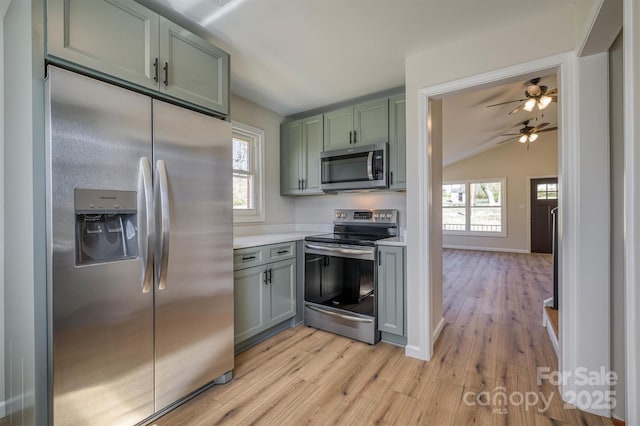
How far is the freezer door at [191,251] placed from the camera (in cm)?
155

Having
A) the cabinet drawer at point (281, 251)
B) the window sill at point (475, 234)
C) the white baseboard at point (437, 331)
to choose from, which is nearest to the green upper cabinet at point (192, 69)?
the cabinet drawer at point (281, 251)

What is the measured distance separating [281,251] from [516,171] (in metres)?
7.66

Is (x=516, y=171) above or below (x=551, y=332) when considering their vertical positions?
above

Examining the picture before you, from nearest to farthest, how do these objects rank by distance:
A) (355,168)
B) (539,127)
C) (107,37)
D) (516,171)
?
(107,37), (355,168), (539,127), (516,171)

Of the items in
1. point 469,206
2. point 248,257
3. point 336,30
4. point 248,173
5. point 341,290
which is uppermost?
point 336,30

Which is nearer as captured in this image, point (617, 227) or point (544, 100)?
point (617, 227)

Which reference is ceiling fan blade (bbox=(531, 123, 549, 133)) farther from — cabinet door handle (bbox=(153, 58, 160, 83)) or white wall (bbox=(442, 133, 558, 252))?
cabinet door handle (bbox=(153, 58, 160, 83))

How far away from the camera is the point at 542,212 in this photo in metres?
7.30

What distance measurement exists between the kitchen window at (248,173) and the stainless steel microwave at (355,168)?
771 millimetres

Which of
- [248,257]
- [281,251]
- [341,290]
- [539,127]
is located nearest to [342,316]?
[341,290]

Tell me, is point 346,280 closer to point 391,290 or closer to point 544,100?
point 391,290

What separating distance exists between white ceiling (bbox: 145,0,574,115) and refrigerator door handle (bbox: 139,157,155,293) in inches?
41.4

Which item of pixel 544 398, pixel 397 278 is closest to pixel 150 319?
pixel 397 278

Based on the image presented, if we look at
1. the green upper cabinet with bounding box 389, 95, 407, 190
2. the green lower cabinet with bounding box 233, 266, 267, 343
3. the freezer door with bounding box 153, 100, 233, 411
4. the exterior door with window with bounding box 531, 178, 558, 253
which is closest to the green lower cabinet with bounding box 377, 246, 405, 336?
the green upper cabinet with bounding box 389, 95, 407, 190
